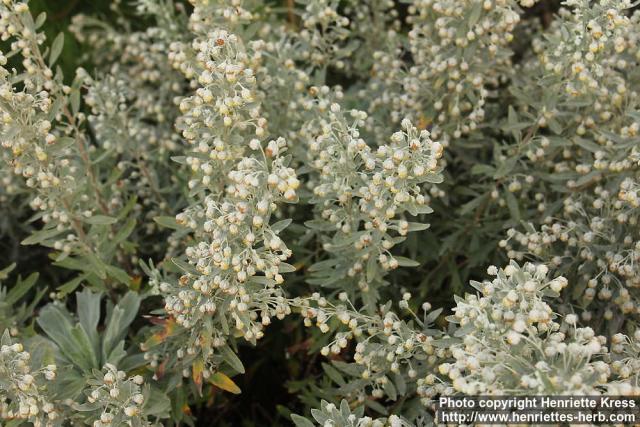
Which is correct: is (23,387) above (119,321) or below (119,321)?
above

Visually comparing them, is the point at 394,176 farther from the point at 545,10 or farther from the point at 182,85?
the point at 545,10

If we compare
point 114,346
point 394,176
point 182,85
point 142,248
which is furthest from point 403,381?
point 182,85

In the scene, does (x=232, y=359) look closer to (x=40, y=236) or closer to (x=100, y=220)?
(x=100, y=220)

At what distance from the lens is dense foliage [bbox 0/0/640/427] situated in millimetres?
2537

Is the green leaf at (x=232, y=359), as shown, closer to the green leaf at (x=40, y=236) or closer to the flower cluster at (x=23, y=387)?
the flower cluster at (x=23, y=387)

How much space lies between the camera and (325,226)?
3105 millimetres

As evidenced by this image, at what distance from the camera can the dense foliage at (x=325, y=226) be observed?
254 cm

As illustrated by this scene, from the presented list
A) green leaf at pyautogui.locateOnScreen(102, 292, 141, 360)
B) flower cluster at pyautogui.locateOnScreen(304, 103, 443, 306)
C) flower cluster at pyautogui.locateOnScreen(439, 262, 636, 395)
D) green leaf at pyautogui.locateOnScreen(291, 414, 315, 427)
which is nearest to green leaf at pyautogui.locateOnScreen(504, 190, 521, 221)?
flower cluster at pyautogui.locateOnScreen(304, 103, 443, 306)

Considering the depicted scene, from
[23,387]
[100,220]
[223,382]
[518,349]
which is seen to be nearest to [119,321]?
[100,220]

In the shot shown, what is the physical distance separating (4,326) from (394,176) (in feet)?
6.00

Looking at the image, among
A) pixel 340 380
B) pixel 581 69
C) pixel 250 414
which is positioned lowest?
pixel 250 414

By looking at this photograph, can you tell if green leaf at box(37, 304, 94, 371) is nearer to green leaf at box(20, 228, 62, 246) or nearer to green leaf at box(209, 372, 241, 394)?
green leaf at box(20, 228, 62, 246)

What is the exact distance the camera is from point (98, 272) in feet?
10.7

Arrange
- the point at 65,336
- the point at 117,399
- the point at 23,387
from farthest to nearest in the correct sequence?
the point at 65,336 → the point at 117,399 → the point at 23,387
